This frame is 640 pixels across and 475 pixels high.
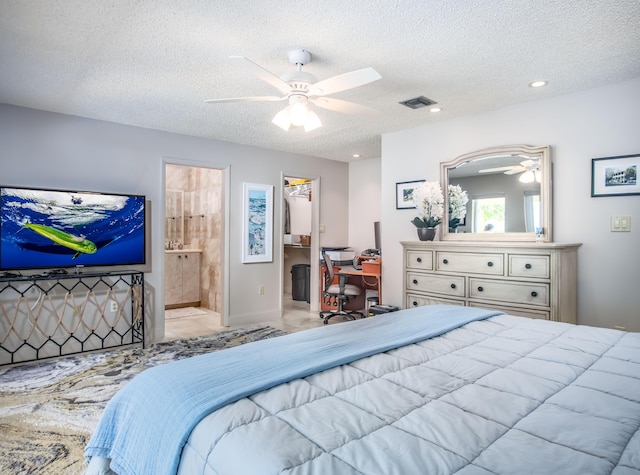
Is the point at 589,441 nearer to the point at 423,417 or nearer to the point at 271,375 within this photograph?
the point at 423,417

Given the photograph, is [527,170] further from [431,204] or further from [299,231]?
[299,231]

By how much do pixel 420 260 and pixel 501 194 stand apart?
962mm

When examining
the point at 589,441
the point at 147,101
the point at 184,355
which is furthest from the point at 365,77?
the point at 184,355

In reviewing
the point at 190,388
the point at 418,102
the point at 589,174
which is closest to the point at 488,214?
the point at 589,174

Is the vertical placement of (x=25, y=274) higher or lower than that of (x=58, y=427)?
higher

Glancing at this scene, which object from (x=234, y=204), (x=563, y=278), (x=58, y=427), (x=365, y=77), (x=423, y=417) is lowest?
(x=58, y=427)

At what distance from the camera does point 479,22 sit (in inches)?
82.8

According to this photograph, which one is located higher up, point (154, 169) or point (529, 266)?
point (154, 169)

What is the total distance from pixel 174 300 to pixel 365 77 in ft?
16.1

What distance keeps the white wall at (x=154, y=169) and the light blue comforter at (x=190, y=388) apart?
316 centimetres

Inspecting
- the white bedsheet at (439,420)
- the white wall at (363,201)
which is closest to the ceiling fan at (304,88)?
the white bedsheet at (439,420)

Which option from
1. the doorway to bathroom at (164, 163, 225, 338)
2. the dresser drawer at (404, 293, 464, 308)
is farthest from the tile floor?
the dresser drawer at (404, 293, 464, 308)

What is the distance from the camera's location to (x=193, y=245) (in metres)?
6.39

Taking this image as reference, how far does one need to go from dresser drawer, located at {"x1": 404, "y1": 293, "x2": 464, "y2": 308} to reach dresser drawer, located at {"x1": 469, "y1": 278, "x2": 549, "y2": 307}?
0.64 feet
